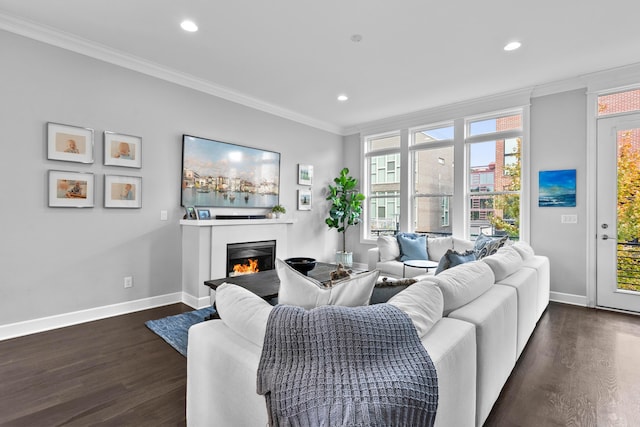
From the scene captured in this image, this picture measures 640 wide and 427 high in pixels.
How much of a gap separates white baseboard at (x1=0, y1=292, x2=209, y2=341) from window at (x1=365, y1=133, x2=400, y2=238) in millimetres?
3563

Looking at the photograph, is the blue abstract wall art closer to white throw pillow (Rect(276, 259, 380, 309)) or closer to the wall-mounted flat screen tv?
the wall-mounted flat screen tv

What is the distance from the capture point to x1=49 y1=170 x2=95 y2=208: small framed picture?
2.98 metres

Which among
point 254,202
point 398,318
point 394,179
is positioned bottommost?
point 398,318

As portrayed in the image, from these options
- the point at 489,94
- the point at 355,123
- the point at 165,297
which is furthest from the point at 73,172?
the point at 489,94

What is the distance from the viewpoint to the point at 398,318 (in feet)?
3.70

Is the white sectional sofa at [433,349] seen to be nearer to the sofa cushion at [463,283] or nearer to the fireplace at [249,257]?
the sofa cushion at [463,283]

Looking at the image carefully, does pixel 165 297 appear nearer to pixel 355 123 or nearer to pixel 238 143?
pixel 238 143

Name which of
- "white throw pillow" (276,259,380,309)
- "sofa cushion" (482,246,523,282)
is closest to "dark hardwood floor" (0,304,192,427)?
"white throw pillow" (276,259,380,309)

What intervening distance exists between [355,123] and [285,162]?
1771 millimetres

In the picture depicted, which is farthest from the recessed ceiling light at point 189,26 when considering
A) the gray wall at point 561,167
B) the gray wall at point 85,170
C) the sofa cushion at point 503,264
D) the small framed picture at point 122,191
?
the gray wall at point 561,167

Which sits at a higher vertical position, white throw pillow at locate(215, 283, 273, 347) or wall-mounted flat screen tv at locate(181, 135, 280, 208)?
wall-mounted flat screen tv at locate(181, 135, 280, 208)

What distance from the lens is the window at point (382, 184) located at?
5778mm

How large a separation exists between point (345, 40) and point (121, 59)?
2478 mm

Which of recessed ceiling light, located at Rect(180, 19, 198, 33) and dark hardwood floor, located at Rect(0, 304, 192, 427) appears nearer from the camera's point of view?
dark hardwood floor, located at Rect(0, 304, 192, 427)
